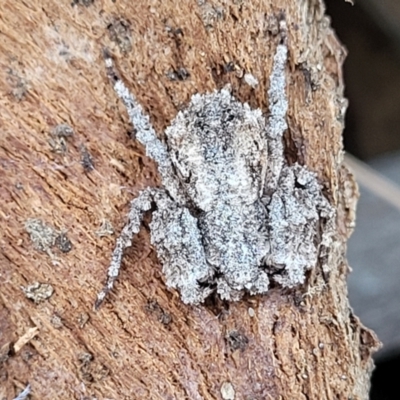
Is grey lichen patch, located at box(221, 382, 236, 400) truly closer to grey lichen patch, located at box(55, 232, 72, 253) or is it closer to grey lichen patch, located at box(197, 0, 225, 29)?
grey lichen patch, located at box(55, 232, 72, 253)

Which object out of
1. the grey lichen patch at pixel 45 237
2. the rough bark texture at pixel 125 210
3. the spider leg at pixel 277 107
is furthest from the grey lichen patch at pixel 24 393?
the spider leg at pixel 277 107

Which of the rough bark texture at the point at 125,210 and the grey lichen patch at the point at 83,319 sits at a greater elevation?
the rough bark texture at the point at 125,210

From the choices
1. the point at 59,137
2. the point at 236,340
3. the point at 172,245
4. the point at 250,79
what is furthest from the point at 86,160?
the point at 236,340

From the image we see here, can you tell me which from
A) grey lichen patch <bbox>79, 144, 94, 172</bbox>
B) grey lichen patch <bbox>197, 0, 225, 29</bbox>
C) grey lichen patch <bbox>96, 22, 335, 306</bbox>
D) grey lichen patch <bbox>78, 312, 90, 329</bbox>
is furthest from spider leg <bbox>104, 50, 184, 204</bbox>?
grey lichen patch <bbox>78, 312, 90, 329</bbox>

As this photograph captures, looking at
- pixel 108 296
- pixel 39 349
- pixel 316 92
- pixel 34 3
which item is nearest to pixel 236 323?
pixel 108 296

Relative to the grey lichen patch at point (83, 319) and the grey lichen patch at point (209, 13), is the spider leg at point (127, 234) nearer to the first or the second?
the grey lichen patch at point (83, 319)

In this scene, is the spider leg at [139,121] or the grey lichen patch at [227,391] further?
the spider leg at [139,121]

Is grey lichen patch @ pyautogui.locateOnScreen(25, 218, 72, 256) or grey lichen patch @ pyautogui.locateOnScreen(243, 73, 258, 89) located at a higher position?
grey lichen patch @ pyautogui.locateOnScreen(243, 73, 258, 89)
